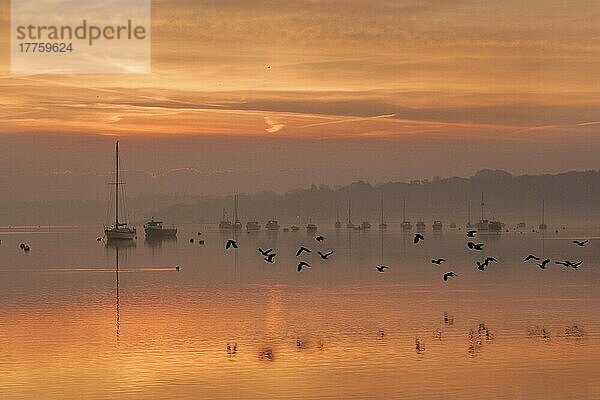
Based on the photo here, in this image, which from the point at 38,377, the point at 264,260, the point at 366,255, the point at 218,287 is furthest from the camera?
the point at 366,255

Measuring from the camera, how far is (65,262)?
109500 mm

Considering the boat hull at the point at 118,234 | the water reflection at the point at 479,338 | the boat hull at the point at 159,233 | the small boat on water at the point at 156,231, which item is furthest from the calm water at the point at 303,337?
the boat hull at the point at 159,233

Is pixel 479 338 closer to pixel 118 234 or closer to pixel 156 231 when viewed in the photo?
pixel 118 234

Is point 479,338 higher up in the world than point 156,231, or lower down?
lower down

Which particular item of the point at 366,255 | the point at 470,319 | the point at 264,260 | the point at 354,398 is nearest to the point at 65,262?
the point at 264,260

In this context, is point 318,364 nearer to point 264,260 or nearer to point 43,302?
point 43,302

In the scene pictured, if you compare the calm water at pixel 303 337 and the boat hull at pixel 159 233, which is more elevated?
the boat hull at pixel 159 233

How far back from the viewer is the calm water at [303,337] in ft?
101

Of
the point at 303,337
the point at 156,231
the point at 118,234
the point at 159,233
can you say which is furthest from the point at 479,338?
the point at 159,233

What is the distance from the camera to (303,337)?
41438 mm

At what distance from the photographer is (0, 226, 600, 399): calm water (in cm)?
3081

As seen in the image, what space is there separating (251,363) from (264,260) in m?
72.8

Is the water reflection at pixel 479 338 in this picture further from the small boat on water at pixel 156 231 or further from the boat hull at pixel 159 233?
the boat hull at pixel 159 233

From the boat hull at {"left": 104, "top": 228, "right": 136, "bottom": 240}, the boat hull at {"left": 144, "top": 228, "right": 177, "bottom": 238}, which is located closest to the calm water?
the boat hull at {"left": 104, "top": 228, "right": 136, "bottom": 240}
